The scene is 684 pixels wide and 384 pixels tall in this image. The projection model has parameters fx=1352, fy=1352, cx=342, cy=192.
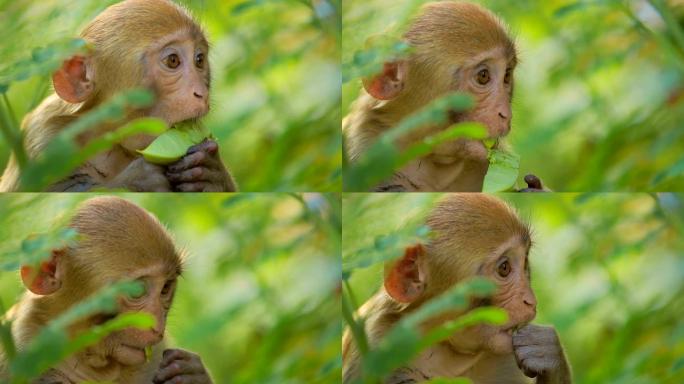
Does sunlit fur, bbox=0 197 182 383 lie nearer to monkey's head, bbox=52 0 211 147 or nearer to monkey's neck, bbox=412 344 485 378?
monkey's head, bbox=52 0 211 147

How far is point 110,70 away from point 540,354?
6.62 ft

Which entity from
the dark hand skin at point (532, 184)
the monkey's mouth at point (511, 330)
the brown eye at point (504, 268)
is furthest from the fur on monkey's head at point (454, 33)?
the monkey's mouth at point (511, 330)

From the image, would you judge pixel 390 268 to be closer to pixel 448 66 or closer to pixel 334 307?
pixel 334 307

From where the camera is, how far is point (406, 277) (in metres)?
5.31

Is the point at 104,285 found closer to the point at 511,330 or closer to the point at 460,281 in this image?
the point at 460,281

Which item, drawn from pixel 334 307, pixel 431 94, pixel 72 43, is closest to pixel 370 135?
pixel 431 94

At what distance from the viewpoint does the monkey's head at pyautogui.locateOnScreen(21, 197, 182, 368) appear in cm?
512

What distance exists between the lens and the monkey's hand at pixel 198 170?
210 inches

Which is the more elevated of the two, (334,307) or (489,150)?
(489,150)

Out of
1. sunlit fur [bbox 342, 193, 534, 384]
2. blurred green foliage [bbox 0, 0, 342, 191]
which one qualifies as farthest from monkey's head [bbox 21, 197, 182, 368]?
sunlit fur [bbox 342, 193, 534, 384]

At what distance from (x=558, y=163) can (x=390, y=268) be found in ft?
3.19

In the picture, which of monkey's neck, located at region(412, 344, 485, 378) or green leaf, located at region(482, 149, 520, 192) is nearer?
monkey's neck, located at region(412, 344, 485, 378)

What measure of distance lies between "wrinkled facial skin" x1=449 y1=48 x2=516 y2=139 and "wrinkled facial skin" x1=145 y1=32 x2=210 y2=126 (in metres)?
1.03

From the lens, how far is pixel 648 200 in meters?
5.84
